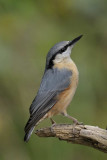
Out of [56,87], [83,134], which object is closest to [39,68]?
[56,87]

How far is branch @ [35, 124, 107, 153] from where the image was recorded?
6379 millimetres

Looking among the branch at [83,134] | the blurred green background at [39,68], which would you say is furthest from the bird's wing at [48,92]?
the blurred green background at [39,68]

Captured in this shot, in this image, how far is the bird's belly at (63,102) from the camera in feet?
23.3

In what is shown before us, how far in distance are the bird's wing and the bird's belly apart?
0.14 ft

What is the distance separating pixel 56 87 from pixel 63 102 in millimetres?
181

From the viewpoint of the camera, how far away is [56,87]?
716 cm

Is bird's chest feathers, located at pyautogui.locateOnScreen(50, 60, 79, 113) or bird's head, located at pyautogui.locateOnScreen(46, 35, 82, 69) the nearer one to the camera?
bird's chest feathers, located at pyautogui.locateOnScreen(50, 60, 79, 113)

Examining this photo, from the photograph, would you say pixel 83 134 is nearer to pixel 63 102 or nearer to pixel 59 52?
pixel 63 102

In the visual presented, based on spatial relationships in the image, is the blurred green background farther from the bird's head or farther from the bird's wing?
the bird's wing

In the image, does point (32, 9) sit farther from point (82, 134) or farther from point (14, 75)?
point (82, 134)

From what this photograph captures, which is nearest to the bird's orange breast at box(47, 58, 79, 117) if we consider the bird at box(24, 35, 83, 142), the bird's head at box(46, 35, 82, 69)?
the bird at box(24, 35, 83, 142)

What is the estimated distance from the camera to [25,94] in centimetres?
757

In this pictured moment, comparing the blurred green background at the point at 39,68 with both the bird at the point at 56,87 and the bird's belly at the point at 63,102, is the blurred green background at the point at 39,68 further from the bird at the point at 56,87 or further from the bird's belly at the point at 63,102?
the bird's belly at the point at 63,102

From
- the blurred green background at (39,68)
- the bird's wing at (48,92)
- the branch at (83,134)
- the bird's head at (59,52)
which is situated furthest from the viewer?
the blurred green background at (39,68)
